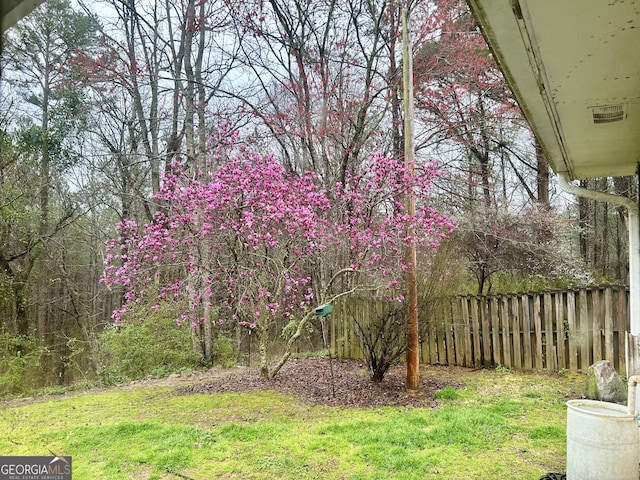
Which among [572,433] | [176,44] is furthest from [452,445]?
[176,44]

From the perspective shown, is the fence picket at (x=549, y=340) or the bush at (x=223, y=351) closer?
the fence picket at (x=549, y=340)

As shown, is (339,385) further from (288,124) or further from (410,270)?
(288,124)

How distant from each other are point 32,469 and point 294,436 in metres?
1.85

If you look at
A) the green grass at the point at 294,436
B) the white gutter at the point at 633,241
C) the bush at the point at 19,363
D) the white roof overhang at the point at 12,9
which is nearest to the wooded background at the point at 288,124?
the bush at the point at 19,363

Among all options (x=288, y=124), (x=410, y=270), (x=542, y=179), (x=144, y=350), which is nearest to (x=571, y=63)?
(x=410, y=270)

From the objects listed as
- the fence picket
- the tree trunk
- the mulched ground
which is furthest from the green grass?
the tree trunk

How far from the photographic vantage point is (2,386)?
135 inches

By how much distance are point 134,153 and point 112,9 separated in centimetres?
215

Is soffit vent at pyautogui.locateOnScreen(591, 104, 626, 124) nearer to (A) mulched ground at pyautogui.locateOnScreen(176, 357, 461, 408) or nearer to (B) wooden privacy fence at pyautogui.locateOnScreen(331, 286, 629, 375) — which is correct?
(A) mulched ground at pyautogui.locateOnScreen(176, 357, 461, 408)

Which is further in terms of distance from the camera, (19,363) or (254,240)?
(19,363)

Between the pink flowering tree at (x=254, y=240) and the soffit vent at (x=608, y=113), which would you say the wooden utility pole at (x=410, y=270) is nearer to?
the pink flowering tree at (x=254, y=240)

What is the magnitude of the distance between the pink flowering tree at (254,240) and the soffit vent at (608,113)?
199 centimetres

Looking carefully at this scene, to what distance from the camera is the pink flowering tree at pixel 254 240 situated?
155 inches

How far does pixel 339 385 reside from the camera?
4055 mm
